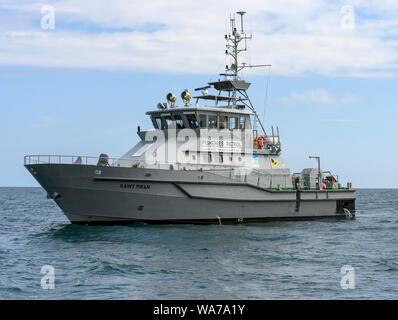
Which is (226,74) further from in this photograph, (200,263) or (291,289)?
(291,289)

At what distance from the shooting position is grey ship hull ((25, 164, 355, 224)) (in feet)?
68.8

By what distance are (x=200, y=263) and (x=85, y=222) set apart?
812 centimetres

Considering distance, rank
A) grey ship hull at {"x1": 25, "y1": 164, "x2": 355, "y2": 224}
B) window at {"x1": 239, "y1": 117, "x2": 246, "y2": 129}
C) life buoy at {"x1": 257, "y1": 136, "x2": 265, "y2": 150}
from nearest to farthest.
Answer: grey ship hull at {"x1": 25, "y1": 164, "x2": 355, "y2": 224} < window at {"x1": 239, "y1": 117, "x2": 246, "y2": 129} < life buoy at {"x1": 257, "y1": 136, "x2": 265, "y2": 150}

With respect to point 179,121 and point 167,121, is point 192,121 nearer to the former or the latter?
point 179,121

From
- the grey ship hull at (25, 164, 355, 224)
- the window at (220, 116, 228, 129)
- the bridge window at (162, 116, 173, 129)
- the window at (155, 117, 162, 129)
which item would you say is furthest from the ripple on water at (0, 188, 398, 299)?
the window at (155, 117, 162, 129)

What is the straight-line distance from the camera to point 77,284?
41.2ft

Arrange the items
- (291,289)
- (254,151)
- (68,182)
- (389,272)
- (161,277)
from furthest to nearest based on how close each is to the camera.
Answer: (254,151)
(68,182)
(389,272)
(161,277)
(291,289)

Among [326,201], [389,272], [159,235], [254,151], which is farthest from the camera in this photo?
[326,201]

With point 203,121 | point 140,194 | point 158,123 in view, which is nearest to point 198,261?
point 140,194

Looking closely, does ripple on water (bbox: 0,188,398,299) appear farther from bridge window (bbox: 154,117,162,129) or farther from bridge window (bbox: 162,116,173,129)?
bridge window (bbox: 154,117,162,129)

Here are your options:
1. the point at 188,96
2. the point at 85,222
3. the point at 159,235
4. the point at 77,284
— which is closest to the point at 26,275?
the point at 77,284

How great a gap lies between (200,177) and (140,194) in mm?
2731

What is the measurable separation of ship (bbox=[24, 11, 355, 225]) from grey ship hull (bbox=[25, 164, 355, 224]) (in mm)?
41

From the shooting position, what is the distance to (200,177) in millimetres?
22188
